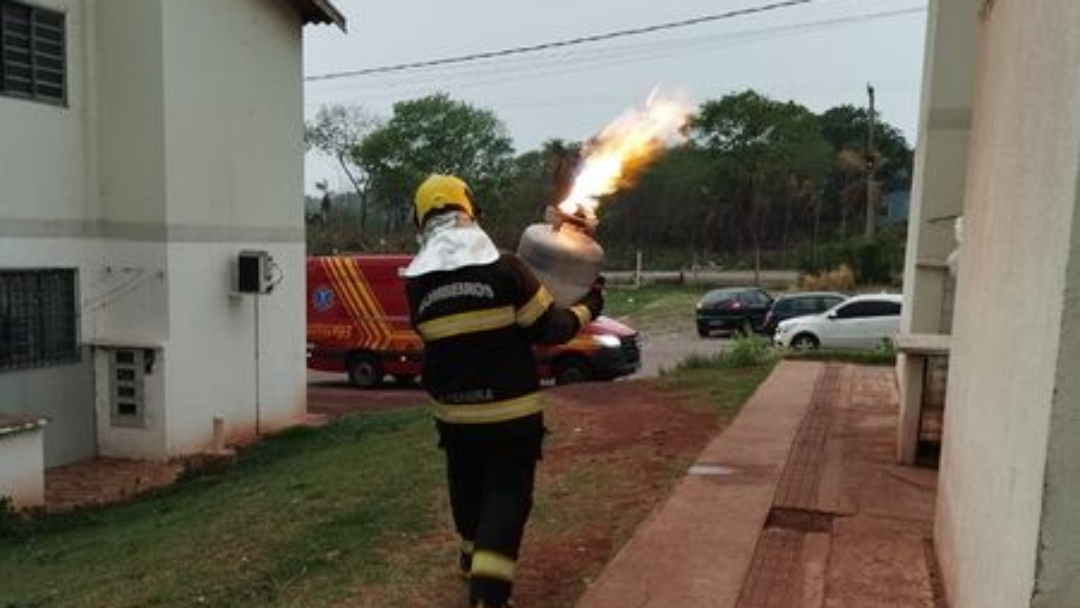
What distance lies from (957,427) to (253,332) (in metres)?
11.1

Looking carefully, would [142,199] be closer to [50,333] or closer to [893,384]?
[50,333]

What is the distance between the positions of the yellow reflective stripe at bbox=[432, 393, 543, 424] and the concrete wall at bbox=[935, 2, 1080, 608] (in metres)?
1.78

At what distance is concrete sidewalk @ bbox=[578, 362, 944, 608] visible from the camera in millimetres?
4359

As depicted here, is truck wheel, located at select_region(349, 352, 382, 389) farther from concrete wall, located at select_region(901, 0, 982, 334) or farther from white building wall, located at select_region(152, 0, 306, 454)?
concrete wall, located at select_region(901, 0, 982, 334)

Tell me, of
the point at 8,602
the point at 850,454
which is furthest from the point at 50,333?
the point at 850,454

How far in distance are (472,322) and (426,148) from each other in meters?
67.6

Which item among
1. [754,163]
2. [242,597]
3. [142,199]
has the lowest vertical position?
[242,597]

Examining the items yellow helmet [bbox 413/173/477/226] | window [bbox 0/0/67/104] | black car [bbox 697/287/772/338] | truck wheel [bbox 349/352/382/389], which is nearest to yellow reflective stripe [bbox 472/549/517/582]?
yellow helmet [bbox 413/173/477/226]

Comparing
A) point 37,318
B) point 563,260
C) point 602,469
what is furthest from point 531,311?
point 37,318

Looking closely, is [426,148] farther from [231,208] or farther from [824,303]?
[231,208]

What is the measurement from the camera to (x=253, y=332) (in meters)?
13.8

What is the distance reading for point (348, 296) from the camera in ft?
63.5

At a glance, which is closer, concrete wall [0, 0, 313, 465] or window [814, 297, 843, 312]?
concrete wall [0, 0, 313, 465]

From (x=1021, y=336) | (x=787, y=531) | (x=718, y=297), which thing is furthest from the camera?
(x=718, y=297)
